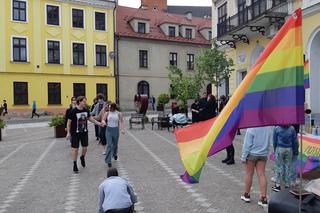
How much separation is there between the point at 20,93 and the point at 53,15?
8.12 m

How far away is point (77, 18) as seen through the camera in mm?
39406

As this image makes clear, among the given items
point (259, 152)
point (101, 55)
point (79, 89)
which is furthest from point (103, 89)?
point (259, 152)

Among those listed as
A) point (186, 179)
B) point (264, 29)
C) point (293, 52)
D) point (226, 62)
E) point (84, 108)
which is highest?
point (264, 29)

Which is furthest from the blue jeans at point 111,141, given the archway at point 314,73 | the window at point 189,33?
the window at point 189,33

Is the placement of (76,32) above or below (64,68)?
above

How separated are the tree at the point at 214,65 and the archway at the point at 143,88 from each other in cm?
2135

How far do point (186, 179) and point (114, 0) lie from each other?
39161 millimetres

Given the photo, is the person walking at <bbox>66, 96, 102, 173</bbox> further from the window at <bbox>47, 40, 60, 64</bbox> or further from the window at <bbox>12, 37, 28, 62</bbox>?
the window at <bbox>47, 40, 60, 64</bbox>

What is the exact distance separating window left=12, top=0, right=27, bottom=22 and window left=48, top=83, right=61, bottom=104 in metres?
6.56

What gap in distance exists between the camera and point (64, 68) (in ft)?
126

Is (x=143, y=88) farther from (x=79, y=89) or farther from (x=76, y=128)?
(x=76, y=128)

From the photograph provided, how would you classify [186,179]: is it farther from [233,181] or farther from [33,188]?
[33,188]

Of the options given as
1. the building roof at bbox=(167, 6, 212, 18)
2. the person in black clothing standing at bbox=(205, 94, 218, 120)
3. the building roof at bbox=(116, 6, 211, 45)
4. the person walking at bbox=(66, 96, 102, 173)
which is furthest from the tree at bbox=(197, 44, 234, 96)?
the building roof at bbox=(167, 6, 212, 18)

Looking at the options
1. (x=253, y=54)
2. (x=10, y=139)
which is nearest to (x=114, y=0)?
(x=253, y=54)
